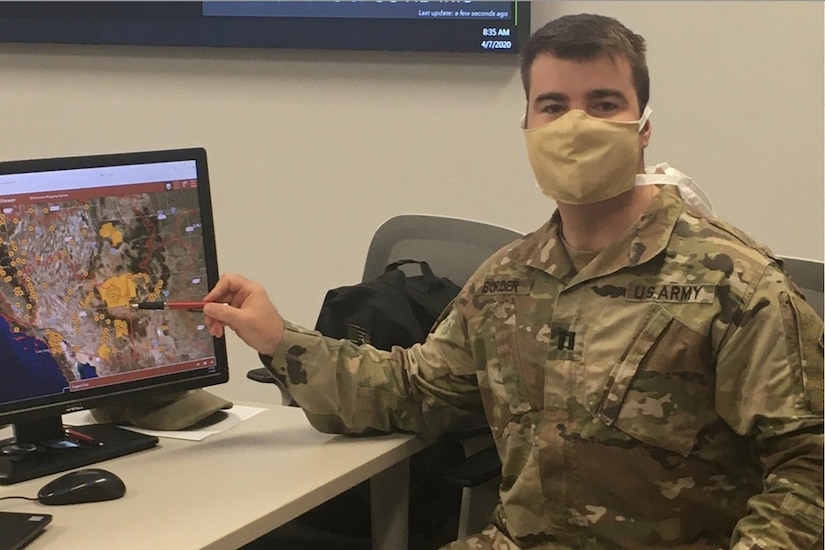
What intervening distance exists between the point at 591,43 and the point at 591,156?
18cm

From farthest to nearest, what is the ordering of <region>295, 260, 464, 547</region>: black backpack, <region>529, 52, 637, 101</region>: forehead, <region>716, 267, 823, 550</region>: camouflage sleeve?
1. <region>295, 260, 464, 547</region>: black backpack
2. <region>529, 52, 637, 101</region>: forehead
3. <region>716, 267, 823, 550</region>: camouflage sleeve

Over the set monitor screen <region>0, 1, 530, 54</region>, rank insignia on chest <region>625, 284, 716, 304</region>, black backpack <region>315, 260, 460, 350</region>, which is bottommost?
black backpack <region>315, 260, 460, 350</region>

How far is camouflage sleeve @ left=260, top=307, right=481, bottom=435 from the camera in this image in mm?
1715

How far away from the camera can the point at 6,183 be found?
1.58 meters

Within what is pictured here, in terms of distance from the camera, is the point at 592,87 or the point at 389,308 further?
the point at 389,308

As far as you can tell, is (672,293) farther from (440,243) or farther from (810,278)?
(440,243)

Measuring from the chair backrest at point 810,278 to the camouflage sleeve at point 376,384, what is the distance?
0.56 m

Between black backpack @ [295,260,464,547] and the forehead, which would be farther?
black backpack @ [295,260,464,547]

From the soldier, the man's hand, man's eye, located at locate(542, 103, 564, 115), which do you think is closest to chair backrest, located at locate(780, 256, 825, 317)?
the soldier

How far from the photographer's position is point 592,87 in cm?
158

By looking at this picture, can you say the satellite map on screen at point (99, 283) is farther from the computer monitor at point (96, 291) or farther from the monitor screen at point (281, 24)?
the monitor screen at point (281, 24)

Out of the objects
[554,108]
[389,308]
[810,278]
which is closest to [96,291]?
[389,308]

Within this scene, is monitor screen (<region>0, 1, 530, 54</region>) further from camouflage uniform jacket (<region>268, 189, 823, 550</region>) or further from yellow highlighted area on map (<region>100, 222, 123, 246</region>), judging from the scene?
yellow highlighted area on map (<region>100, 222, 123, 246</region>)

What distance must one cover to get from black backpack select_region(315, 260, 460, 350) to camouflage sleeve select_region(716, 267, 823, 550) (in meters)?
0.68
